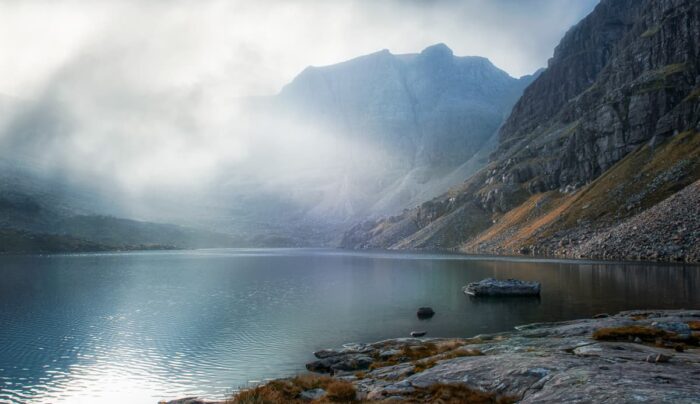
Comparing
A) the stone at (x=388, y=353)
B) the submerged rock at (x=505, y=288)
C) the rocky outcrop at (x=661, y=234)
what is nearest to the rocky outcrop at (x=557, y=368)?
the stone at (x=388, y=353)

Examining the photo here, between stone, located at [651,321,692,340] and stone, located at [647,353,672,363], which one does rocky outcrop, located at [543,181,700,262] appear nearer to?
stone, located at [651,321,692,340]

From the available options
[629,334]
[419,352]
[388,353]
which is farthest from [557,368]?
[388,353]

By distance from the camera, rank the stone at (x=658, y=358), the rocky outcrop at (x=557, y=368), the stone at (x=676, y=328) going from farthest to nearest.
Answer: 1. the stone at (x=676, y=328)
2. the stone at (x=658, y=358)
3. the rocky outcrop at (x=557, y=368)

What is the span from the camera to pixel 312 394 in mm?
24781

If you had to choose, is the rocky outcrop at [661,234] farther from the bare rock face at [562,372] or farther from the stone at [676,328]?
the bare rock face at [562,372]

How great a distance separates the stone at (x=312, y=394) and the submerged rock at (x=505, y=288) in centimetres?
6643

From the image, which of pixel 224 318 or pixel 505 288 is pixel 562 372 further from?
pixel 505 288

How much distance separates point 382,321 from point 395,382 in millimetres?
36532

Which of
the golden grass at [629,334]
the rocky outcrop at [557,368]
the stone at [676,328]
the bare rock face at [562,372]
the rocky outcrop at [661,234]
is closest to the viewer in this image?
the bare rock face at [562,372]

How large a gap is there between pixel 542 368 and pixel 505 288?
64.4 meters

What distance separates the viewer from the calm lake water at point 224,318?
39.2 meters

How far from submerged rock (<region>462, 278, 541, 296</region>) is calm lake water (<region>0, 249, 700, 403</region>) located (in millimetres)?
2979

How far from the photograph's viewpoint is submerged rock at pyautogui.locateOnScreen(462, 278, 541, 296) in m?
83.4

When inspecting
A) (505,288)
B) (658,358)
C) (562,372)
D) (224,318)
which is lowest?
(224,318)
